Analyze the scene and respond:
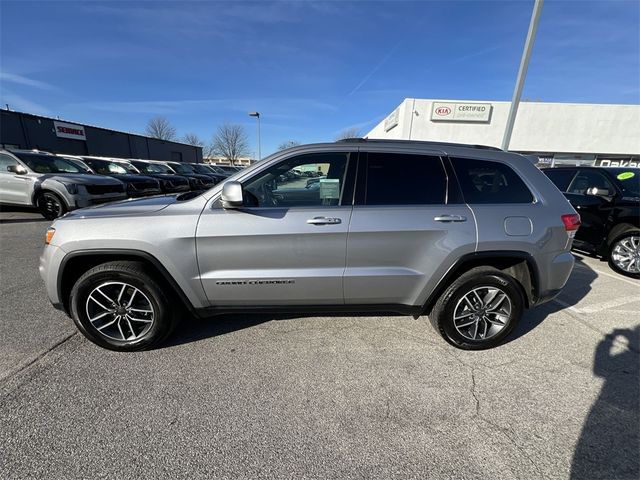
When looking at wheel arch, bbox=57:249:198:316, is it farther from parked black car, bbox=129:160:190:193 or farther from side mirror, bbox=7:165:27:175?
parked black car, bbox=129:160:190:193

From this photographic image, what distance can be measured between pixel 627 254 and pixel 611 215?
0.68 meters

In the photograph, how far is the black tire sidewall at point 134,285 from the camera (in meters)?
2.51

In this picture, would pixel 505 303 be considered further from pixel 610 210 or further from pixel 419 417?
pixel 610 210

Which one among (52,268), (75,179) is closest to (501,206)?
(52,268)

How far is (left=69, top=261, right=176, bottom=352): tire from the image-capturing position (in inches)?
99.1

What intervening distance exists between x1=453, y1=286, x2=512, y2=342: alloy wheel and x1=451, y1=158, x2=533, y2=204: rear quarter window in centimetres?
83

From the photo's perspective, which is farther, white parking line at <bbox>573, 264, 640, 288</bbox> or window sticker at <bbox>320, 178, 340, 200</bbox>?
white parking line at <bbox>573, 264, 640, 288</bbox>

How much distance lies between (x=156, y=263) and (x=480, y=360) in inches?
117

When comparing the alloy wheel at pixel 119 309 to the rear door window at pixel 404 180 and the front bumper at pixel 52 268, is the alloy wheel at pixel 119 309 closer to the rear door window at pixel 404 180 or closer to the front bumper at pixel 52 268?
the front bumper at pixel 52 268

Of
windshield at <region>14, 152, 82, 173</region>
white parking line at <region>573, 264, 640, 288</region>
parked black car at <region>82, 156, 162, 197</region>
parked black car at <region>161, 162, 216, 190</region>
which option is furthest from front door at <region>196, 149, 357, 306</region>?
parked black car at <region>161, 162, 216, 190</region>

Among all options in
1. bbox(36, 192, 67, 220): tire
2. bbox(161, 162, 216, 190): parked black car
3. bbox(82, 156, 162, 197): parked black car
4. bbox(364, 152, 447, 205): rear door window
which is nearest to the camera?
bbox(364, 152, 447, 205): rear door window

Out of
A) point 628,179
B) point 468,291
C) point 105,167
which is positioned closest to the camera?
point 468,291

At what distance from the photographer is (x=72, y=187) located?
752 centimetres

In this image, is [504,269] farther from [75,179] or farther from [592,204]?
[75,179]
